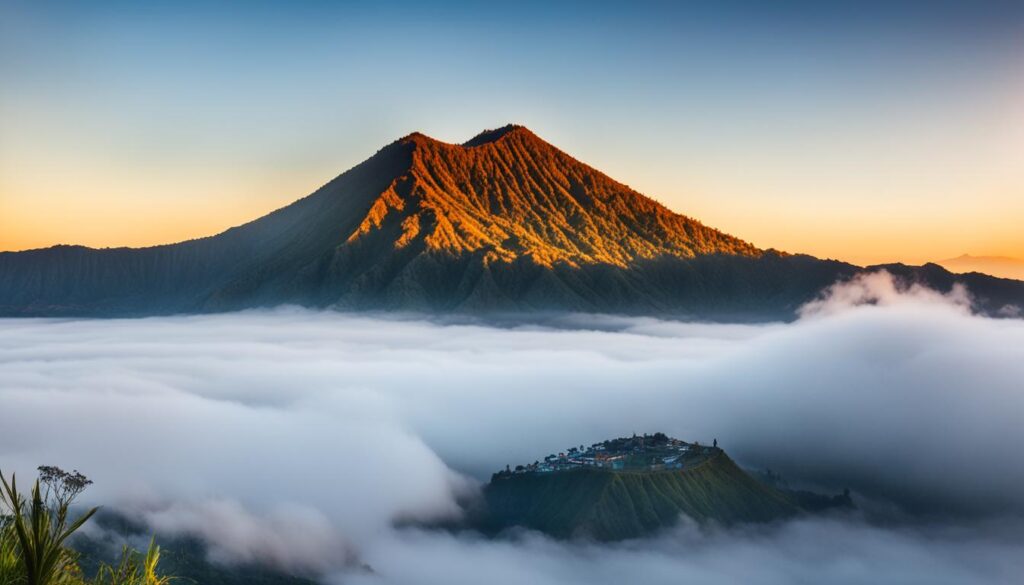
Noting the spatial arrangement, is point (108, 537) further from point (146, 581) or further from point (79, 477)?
point (146, 581)

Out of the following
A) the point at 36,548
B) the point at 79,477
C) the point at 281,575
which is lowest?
the point at 281,575

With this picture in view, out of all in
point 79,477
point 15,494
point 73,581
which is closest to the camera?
point 15,494

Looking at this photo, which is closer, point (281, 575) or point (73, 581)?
point (73, 581)

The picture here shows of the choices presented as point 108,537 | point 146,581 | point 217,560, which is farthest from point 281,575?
point 146,581

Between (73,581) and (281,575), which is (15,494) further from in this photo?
(281,575)

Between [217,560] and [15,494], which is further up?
[15,494]

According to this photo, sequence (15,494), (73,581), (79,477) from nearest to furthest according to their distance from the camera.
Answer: (15,494) → (73,581) → (79,477)

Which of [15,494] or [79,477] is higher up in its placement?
[15,494]

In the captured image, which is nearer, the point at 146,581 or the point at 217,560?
the point at 146,581

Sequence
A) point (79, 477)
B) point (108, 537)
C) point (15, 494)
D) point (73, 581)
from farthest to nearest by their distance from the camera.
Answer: point (108, 537)
point (79, 477)
point (73, 581)
point (15, 494)

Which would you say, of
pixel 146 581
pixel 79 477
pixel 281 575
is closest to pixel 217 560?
pixel 281 575
